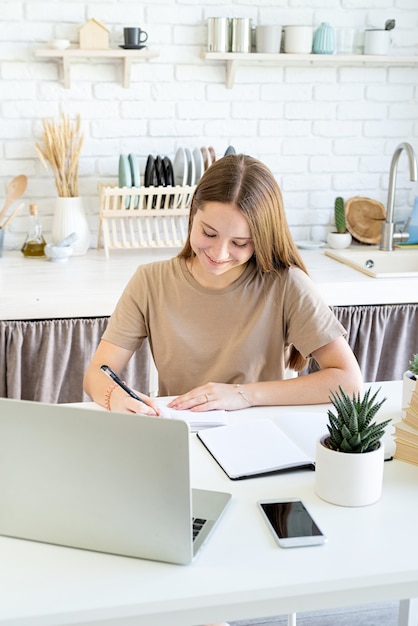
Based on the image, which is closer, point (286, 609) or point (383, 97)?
point (286, 609)

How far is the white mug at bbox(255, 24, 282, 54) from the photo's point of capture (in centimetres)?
314

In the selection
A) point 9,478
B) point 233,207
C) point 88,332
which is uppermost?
point 233,207

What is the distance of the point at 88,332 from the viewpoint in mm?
2680

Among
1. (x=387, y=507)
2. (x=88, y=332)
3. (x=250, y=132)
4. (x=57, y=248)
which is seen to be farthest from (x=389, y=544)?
(x=250, y=132)

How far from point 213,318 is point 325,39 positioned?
1778 millimetres

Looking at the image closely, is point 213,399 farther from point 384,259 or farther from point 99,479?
point 384,259

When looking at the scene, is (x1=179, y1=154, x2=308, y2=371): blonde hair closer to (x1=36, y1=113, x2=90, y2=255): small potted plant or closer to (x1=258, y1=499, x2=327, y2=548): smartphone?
(x1=258, y1=499, x2=327, y2=548): smartphone

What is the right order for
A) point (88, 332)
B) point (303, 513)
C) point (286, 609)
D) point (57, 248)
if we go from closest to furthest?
point (286, 609) < point (303, 513) < point (88, 332) < point (57, 248)

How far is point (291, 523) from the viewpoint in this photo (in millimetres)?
1169

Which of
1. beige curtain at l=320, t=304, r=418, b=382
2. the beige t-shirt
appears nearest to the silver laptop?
the beige t-shirt

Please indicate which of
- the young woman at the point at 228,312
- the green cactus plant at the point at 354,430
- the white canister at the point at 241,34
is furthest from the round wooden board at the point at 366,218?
the green cactus plant at the point at 354,430

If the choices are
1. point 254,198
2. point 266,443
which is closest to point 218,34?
point 254,198

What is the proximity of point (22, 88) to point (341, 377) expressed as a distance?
200 centimetres

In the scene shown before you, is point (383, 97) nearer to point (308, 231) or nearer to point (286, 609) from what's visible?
point (308, 231)
